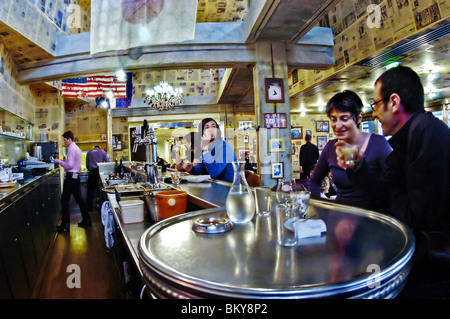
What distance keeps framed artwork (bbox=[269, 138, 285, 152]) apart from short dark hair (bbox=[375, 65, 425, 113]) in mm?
3493

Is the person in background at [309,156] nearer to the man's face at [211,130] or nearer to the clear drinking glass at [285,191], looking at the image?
the man's face at [211,130]

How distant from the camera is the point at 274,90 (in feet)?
15.9

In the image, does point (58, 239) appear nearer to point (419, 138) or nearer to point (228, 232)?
point (228, 232)

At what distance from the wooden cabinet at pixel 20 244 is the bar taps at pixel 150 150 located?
1.13 m

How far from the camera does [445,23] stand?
11.0ft

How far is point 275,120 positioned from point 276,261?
428 cm

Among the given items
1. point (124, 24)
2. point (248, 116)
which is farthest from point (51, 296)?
point (248, 116)

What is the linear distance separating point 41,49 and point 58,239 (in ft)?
11.1

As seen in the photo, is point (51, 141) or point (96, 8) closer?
point (96, 8)

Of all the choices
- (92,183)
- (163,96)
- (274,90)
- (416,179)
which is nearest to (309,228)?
(416,179)

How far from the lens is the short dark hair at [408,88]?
1234 millimetres

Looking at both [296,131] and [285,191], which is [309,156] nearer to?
[296,131]

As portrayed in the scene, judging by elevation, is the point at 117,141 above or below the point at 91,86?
below

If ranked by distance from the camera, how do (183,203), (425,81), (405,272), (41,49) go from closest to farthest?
(405,272)
(183,203)
(41,49)
(425,81)
